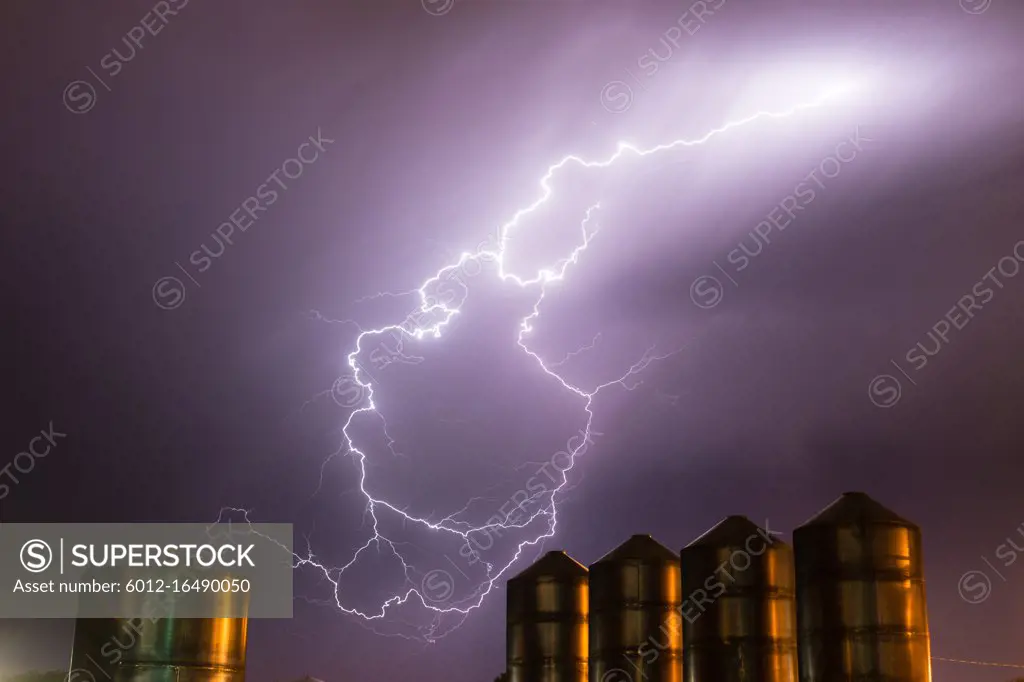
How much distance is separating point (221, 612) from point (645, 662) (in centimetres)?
789

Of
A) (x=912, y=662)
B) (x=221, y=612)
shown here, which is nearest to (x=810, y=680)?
(x=912, y=662)

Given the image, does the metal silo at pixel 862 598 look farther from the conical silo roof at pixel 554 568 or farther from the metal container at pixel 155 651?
the metal container at pixel 155 651

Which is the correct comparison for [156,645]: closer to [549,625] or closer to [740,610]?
[549,625]

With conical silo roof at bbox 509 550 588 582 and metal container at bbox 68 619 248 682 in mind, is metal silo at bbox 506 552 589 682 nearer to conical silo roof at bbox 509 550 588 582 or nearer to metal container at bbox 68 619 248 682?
conical silo roof at bbox 509 550 588 582

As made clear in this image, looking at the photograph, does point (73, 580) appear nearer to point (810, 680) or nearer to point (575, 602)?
point (575, 602)

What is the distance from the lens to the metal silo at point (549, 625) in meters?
20.0

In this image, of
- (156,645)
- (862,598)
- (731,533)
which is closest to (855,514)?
(862,598)

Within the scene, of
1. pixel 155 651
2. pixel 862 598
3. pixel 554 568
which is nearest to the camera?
pixel 155 651

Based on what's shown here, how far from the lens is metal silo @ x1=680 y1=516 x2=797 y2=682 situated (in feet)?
53.0

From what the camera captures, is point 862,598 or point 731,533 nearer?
point 862,598

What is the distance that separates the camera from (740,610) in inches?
648

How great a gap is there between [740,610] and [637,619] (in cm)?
270

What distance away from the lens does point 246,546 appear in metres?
17.0

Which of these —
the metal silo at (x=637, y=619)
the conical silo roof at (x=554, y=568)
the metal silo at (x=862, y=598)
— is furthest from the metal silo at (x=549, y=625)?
the metal silo at (x=862, y=598)
